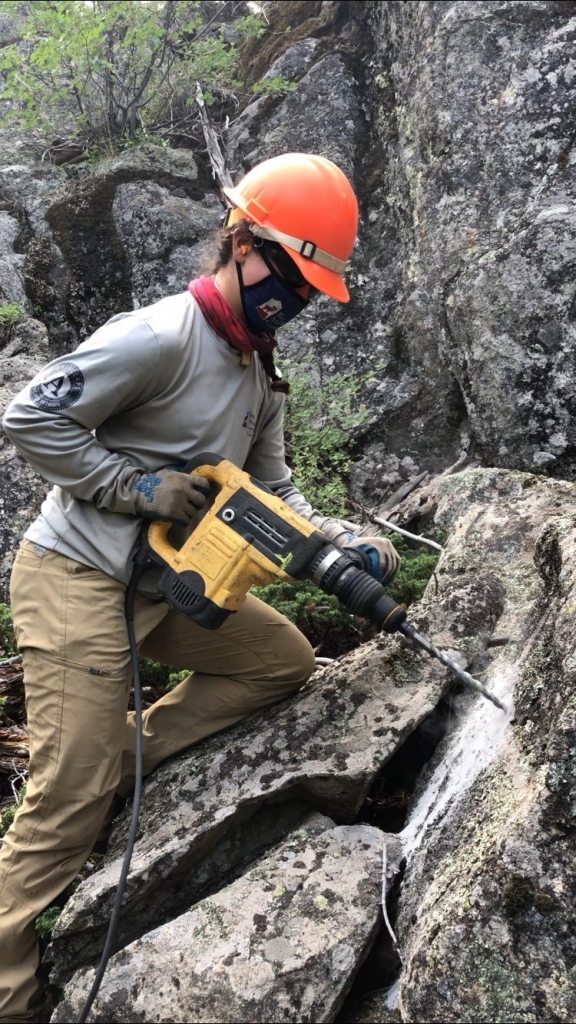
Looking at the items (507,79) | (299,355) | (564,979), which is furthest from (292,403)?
(564,979)

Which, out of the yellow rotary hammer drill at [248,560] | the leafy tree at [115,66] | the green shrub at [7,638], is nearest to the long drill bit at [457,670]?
the yellow rotary hammer drill at [248,560]

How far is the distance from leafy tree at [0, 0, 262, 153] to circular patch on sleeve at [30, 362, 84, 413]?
18.7 feet

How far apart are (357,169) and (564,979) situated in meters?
6.70

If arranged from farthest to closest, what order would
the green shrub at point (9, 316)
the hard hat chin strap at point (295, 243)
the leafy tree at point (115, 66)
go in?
the leafy tree at point (115, 66) < the green shrub at point (9, 316) < the hard hat chin strap at point (295, 243)

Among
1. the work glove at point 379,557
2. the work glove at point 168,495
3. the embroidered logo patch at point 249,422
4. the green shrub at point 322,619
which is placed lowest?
the green shrub at point 322,619

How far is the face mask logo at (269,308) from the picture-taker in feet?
9.78

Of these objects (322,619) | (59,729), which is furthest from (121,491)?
(322,619)

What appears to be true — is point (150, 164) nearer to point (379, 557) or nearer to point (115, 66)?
point (115, 66)

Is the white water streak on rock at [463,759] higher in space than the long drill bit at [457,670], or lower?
lower

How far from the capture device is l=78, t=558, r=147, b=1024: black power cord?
2.13 metres

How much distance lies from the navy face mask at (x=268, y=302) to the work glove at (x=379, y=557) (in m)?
1.04

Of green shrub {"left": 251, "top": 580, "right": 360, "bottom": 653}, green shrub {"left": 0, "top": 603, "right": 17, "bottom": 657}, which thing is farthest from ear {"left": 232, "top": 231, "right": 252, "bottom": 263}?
green shrub {"left": 0, "top": 603, "right": 17, "bottom": 657}

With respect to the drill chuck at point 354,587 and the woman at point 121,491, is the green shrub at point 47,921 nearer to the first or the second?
the woman at point 121,491

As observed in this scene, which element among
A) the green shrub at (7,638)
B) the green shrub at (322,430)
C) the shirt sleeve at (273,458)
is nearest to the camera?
the shirt sleeve at (273,458)
